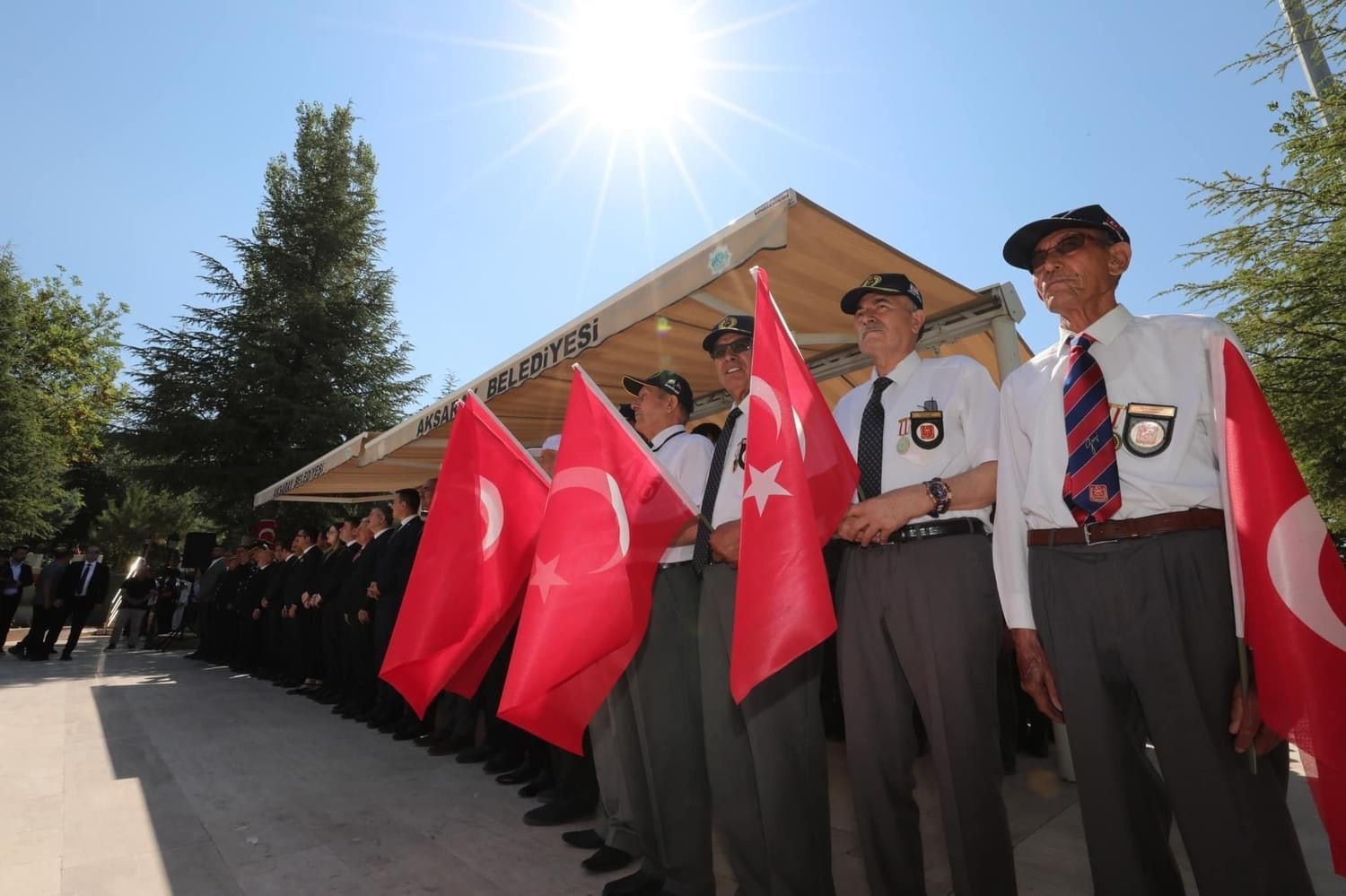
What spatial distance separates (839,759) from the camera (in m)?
4.72

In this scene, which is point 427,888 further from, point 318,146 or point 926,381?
point 318,146

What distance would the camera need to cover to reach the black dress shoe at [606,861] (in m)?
2.98

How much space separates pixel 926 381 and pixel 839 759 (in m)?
3.22

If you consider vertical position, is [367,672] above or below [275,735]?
above

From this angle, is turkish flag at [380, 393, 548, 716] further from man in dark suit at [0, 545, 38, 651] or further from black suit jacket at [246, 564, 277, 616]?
man in dark suit at [0, 545, 38, 651]

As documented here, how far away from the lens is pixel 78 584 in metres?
12.3

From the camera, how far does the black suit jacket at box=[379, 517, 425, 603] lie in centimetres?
589

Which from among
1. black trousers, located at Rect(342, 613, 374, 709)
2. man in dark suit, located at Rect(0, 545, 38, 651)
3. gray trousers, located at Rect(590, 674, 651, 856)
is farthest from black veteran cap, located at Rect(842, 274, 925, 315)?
man in dark suit, located at Rect(0, 545, 38, 651)

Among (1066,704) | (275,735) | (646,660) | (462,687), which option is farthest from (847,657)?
(275,735)

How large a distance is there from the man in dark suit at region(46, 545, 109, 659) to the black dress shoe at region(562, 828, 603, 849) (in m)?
12.9

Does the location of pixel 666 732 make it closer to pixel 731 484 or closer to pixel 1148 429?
pixel 731 484

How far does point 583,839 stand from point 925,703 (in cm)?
194

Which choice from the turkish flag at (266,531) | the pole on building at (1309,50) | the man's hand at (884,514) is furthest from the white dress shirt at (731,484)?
the turkish flag at (266,531)

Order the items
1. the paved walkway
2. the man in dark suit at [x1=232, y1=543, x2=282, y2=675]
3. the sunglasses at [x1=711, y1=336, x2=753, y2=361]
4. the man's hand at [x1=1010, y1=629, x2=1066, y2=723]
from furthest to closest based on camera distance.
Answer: the man in dark suit at [x1=232, y1=543, x2=282, y2=675] → the sunglasses at [x1=711, y1=336, x2=753, y2=361] → the paved walkway → the man's hand at [x1=1010, y1=629, x2=1066, y2=723]
